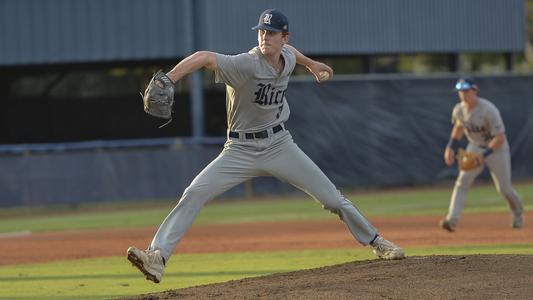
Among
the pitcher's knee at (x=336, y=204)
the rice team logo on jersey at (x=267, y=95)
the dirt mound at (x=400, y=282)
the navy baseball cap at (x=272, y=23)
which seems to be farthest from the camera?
the pitcher's knee at (x=336, y=204)

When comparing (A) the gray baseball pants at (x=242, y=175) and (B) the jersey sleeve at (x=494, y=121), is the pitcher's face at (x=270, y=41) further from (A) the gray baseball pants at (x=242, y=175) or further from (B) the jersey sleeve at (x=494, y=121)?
(B) the jersey sleeve at (x=494, y=121)

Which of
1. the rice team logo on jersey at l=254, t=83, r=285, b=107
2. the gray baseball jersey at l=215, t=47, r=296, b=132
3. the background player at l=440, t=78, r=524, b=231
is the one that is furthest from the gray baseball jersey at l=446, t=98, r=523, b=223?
the rice team logo on jersey at l=254, t=83, r=285, b=107

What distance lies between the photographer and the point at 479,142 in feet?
47.5

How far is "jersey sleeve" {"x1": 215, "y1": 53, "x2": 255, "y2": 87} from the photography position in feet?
27.5

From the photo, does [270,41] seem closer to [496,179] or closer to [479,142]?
[479,142]

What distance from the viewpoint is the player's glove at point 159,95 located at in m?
7.95

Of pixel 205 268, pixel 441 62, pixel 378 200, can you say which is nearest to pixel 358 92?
pixel 378 200

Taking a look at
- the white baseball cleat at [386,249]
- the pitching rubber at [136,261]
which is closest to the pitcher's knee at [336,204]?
the white baseball cleat at [386,249]

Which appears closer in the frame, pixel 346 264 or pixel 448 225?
pixel 346 264

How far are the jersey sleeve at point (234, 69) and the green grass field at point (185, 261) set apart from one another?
2180 millimetres

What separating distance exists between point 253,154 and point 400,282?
5.35ft

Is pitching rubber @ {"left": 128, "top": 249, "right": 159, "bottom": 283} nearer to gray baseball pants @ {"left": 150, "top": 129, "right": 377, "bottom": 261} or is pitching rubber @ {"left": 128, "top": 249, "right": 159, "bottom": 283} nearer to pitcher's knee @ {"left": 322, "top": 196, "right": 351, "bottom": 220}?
gray baseball pants @ {"left": 150, "top": 129, "right": 377, "bottom": 261}

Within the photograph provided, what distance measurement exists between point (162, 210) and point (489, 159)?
9.38 m

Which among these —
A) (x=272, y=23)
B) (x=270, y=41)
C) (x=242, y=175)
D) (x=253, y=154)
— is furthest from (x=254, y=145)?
(x=272, y=23)
